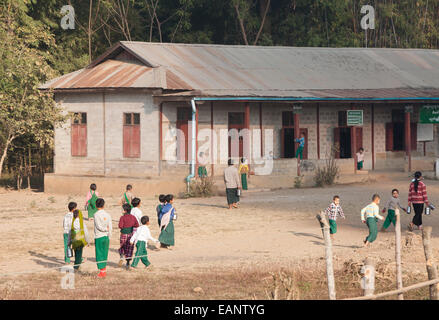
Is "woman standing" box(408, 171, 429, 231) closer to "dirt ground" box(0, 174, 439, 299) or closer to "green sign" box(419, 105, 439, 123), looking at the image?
"dirt ground" box(0, 174, 439, 299)

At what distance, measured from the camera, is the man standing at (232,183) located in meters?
24.9

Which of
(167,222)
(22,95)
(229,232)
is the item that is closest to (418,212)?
(229,232)

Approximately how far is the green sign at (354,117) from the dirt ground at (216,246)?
5.42m

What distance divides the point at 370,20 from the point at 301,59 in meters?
15.4

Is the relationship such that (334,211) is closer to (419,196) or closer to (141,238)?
(419,196)

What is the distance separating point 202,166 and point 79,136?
5.44 m

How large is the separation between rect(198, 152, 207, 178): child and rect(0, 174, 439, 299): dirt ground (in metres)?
1.75

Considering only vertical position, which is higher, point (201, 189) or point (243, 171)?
point (243, 171)

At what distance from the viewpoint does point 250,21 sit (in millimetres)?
50250

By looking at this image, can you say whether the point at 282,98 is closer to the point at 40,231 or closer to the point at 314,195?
the point at 314,195

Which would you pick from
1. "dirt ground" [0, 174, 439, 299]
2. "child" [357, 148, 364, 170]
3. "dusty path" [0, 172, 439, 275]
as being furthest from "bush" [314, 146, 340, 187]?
"child" [357, 148, 364, 170]

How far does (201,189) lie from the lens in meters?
29.1

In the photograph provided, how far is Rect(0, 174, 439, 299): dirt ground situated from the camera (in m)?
15.1
